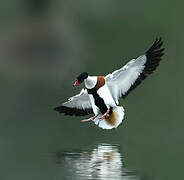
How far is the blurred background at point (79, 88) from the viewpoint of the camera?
21.9ft

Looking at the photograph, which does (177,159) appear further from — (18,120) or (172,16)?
(172,16)

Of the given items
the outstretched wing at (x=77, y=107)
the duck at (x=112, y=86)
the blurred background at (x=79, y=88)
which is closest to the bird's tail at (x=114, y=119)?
the duck at (x=112, y=86)

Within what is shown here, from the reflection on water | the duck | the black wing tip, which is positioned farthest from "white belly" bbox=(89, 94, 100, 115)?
the black wing tip

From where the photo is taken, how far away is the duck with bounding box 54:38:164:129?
7.49 metres

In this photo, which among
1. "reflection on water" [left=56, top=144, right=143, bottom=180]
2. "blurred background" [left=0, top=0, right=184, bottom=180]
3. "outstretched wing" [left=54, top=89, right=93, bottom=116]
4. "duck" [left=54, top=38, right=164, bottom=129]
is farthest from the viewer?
"outstretched wing" [left=54, top=89, right=93, bottom=116]

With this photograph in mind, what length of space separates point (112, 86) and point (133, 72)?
23cm

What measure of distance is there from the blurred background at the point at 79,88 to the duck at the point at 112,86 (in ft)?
0.80

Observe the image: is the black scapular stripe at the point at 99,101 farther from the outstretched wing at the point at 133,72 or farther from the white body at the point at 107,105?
the outstretched wing at the point at 133,72

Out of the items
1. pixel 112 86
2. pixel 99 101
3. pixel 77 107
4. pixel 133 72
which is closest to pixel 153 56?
pixel 133 72

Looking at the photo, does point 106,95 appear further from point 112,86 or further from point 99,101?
point 112,86

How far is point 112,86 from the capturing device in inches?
306

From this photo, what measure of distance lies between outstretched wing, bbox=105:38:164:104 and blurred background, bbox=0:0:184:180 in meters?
0.45

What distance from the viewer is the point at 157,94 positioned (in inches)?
428

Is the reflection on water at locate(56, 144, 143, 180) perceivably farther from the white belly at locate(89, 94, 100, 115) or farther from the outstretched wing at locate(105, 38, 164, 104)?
the outstretched wing at locate(105, 38, 164, 104)
